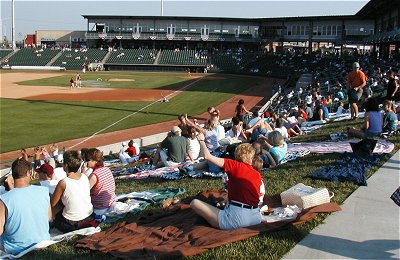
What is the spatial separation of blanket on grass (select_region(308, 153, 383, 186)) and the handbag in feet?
5.29

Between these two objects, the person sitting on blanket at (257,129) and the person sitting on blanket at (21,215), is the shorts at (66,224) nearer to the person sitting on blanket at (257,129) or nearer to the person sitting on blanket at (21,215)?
the person sitting on blanket at (21,215)

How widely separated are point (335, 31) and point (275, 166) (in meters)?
72.1

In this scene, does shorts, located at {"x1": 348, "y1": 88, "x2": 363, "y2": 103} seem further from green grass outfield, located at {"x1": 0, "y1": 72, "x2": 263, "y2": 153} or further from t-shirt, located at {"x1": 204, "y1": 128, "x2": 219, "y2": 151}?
green grass outfield, located at {"x1": 0, "y1": 72, "x2": 263, "y2": 153}

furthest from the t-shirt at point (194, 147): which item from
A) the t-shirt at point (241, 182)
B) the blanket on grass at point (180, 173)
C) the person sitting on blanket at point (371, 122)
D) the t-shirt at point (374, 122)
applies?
the t-shirt at point (241, 182)

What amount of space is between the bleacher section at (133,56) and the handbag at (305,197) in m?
79.2

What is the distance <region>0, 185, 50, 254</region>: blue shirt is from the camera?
657cm

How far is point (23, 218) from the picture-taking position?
6645 mm

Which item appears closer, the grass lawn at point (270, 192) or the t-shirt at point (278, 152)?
the grass lawn at point (270, 192)

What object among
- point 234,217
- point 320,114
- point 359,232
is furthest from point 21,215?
point 320,114

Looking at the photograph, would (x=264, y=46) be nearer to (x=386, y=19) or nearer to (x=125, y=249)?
(x=386, y=19)

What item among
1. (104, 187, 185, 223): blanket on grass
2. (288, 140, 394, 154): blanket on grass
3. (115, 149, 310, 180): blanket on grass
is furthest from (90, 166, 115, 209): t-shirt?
(288, 140, 394, 154): blanket on grass

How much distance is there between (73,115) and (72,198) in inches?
1084

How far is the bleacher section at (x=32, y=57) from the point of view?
8612cm

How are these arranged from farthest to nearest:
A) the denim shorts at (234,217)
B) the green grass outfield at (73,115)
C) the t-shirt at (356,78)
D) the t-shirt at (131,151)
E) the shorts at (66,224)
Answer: the green grass outfield at (73,115) < the t-shirt at (131,151) < the t-shirt at (356,78) < the shorts at (66,224) < the denim shorts at (234,217)
